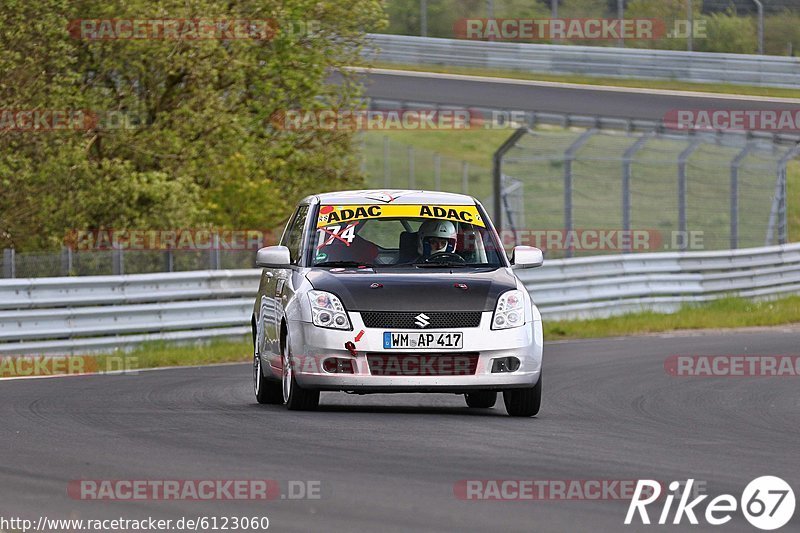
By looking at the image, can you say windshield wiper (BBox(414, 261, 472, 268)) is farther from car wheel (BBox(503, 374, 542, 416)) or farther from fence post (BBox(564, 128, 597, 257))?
fence post (BBox(564, 128, 597, 257))

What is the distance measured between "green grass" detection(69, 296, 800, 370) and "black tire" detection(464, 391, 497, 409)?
614 centimetres

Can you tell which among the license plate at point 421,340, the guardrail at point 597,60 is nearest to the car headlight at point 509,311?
the license plate at point 421,340

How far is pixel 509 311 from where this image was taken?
38.4 ft

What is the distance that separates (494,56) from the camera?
156ft

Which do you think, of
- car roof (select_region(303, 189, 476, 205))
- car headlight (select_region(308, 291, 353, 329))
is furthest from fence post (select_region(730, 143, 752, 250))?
car headlight (select_region(308, 291, 353, 329))

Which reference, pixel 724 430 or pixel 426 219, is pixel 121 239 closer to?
pixel 426 219

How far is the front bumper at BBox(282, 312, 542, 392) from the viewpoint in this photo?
11469mm

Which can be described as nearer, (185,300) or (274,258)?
(274,258)

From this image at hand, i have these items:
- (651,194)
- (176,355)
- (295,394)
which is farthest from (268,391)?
(651,194)

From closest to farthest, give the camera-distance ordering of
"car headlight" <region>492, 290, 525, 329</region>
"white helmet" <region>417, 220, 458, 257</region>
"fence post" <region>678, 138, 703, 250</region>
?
"car headlight" <region>492, 290, 525, 329</region>
"white helmet" <region>417, 220, 458, 257</region>
"fence post" <region>678, 138, 703, 250</region>

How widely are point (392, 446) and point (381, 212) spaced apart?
3305 mm

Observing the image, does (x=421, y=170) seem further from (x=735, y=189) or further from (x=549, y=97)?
(x=735, y=189)

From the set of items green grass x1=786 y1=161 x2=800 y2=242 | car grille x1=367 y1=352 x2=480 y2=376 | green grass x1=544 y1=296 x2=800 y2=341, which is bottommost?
green grass x1=786 y1=161 x2=800 y2=242

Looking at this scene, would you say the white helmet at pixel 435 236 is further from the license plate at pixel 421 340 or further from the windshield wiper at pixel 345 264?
the license plate at pixel 421 340
